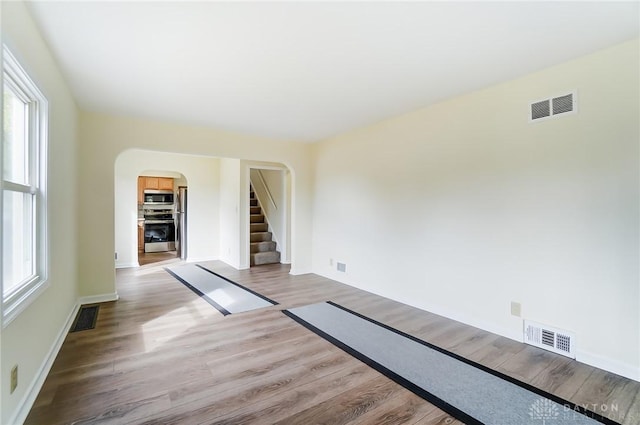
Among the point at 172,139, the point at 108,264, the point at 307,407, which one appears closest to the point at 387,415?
the point at 307,407

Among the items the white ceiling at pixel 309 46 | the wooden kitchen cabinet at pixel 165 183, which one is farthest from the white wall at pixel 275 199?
the white ceiling at pixel 309 46

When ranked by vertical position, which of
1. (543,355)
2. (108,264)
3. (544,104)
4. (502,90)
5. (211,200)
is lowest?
(543,355)

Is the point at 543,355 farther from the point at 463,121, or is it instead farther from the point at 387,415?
the point at 463,121

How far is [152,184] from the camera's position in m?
8.45

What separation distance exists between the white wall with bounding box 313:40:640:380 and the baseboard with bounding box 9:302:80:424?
3.55 metres

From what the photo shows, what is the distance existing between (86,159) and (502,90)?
4893 millimetres

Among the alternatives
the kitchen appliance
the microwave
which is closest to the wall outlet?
the kitchen appliance

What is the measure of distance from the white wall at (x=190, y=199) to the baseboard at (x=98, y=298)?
265cm

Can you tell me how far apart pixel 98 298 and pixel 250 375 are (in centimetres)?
291

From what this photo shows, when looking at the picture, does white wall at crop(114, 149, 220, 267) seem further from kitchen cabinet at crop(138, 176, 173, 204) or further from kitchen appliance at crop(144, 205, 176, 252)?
kitchen appliance at crop(144, 205, 176, 252)

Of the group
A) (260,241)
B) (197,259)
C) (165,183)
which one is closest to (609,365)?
(260,241)

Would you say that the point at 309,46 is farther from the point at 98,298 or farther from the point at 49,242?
the point at 98,298

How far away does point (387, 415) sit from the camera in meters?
1.76

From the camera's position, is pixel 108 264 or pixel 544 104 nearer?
pixel 544 104
